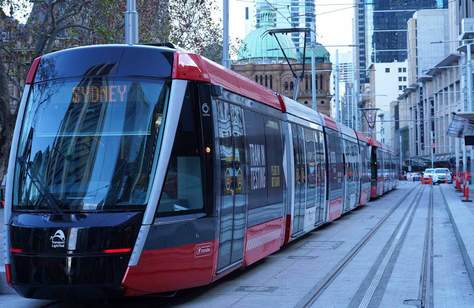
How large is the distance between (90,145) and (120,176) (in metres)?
0.52

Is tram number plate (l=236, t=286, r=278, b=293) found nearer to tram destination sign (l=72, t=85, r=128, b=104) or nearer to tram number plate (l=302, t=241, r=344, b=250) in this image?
tram destination sign (l=72, t=85, r=128, b=104)

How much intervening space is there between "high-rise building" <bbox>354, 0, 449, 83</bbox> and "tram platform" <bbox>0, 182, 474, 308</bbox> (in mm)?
32076

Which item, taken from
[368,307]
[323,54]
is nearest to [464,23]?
[323,54]

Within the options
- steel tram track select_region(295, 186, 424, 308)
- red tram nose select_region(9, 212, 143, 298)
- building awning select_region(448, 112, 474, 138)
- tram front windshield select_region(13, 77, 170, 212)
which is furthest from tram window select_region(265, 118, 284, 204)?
building awning select_region(448, 112, 474, 138)

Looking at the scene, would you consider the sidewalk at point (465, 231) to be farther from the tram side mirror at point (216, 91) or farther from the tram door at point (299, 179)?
the tram side mirror at point (216, 91)

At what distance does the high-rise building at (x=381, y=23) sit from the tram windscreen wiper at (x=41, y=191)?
40068 millimetres

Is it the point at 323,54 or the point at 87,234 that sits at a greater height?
the point at 323,54

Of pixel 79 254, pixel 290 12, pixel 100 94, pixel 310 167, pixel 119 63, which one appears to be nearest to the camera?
pixel 79 254

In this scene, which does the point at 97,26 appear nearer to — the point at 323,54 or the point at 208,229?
the point at 208,229

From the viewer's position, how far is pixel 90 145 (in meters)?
7.72

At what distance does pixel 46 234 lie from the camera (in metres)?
7.38

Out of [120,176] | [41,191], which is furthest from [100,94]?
[41,191]

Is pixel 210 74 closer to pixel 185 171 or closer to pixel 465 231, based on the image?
pixel 185 171

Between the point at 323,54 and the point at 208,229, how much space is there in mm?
55836
